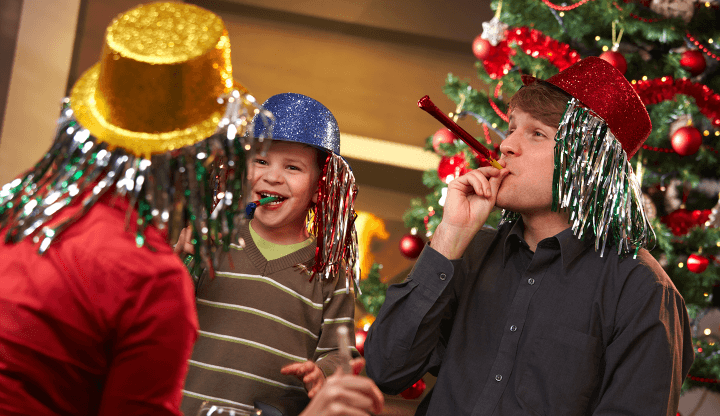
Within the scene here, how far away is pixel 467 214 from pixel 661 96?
138 centimetres

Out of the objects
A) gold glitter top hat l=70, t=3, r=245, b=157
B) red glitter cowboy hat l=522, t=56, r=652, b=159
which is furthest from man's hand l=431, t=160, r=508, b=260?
gold glitter top hat l=70, t=3, r=245, b=157

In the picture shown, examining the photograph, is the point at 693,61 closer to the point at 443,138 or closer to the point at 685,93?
the point at 685,93

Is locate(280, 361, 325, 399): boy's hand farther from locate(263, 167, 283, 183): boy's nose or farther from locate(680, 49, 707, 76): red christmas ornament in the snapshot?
locate(680, 49, 707, 76): red christmas ornament

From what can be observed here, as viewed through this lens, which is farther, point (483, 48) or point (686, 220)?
point (483, 48)

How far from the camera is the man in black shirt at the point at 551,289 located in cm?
123

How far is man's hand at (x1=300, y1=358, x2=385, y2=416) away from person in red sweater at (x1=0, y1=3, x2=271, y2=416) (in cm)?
18

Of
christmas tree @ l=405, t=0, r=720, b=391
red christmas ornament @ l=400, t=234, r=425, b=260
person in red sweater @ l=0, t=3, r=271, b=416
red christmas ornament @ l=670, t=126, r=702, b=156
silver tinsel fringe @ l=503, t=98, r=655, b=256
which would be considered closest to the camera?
person in red sweater @ l=0, t=3, r=271, b=416

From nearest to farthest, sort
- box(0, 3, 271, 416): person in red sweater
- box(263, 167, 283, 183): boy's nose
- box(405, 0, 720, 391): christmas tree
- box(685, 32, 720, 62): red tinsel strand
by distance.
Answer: box(0, 3, 271, 416): person in red sweater
box(263, 167, 283, 183): boy's nose
box(405, 0, 720, 391): christmas tree
box(685, 32, 720, 62): red tinsel strand

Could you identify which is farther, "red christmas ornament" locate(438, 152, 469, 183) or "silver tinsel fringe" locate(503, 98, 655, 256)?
"red christmas ornament" locate(438, 152, 469, 183)

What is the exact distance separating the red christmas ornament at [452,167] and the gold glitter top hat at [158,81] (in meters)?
1.80

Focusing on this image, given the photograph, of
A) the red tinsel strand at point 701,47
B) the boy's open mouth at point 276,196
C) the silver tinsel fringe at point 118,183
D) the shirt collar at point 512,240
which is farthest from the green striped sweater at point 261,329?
the red tinsel strand at point 701,47

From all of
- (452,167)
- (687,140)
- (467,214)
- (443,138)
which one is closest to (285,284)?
(467,214)

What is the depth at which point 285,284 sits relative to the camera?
152cm

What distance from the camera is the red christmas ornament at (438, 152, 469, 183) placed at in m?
2.48
